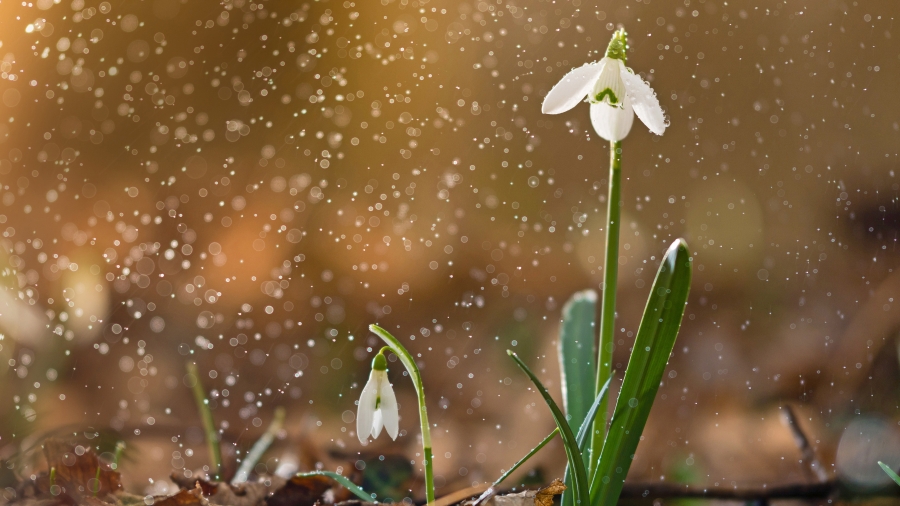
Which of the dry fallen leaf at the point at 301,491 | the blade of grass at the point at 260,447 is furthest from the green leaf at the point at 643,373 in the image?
the blade of grass at the point at 260,447

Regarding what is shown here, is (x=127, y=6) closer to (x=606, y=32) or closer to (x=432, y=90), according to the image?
(x=432, y=90)

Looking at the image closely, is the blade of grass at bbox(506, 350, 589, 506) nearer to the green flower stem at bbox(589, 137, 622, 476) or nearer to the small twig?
the green flower stem at bbox(589, 137, 622, 476)

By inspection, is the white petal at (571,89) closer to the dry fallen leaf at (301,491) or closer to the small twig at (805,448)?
the dry fallen leaf at (301,491)

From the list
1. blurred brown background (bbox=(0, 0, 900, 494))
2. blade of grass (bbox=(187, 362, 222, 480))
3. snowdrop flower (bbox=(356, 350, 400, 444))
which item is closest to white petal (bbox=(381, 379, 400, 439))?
snowdrop flower (bbox=(356, 350, 400, 444))

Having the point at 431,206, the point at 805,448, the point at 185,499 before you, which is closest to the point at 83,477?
the point at 185,499

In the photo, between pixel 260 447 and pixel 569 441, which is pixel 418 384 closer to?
pixel 569 441

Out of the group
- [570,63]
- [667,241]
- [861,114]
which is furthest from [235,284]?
[861,114]
